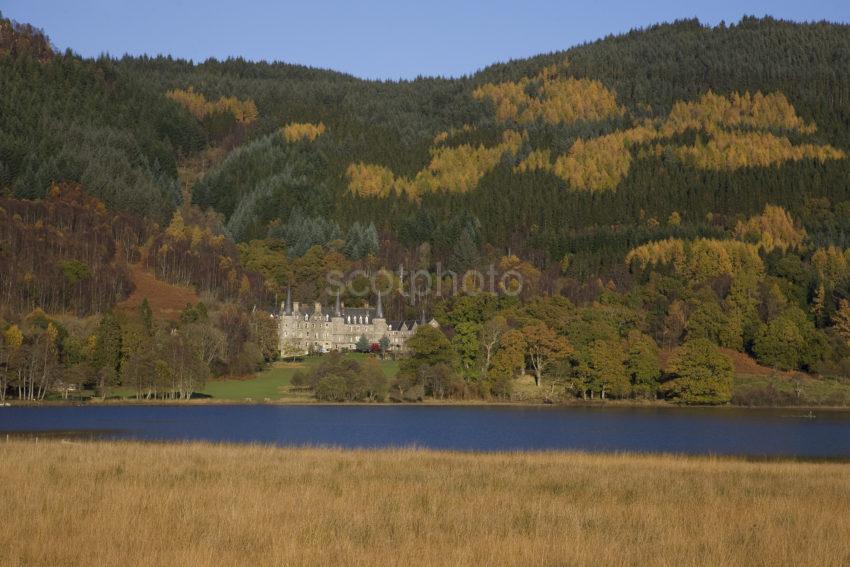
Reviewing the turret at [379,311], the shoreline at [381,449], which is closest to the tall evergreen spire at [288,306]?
the turret at [379,311]

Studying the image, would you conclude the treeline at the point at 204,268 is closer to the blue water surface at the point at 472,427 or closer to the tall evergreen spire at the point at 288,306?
the tall evergreen spire at the point at 288,306

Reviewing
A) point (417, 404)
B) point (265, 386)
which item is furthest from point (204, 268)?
point (417, 404)

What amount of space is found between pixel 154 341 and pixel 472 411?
3498cm

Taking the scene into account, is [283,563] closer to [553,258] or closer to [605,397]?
[605,397]

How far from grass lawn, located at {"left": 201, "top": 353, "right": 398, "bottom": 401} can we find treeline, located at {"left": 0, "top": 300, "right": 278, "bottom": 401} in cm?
249

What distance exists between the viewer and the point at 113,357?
10894cm

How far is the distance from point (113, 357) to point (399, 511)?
87380mm

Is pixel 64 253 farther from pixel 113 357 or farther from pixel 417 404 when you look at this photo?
pixel 417 404

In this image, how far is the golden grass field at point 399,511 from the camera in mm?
21750

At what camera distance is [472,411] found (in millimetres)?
97625

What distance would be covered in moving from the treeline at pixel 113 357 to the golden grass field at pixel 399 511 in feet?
206

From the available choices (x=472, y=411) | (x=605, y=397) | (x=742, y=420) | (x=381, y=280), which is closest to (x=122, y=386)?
(x=472, y=411)

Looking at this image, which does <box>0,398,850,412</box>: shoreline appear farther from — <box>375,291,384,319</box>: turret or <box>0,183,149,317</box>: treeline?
<box>375,291,384,319</box>: turret

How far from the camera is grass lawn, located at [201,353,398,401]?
107 m
